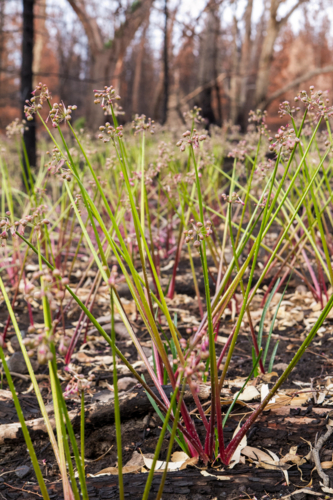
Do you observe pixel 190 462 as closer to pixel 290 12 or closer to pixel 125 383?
pixel 125 383

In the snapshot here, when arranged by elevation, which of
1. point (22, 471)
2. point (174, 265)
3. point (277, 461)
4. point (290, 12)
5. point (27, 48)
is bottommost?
point (22, 471)

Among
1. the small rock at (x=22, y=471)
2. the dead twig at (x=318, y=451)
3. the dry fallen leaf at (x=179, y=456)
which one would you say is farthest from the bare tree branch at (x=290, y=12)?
the small rock at (x=22, y=471)

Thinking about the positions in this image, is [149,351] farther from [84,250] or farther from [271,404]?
[84,250]

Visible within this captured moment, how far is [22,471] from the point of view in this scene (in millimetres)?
979

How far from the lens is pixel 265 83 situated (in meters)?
8.42

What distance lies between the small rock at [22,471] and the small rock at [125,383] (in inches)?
16.2

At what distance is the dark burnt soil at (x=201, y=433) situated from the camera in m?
0.83

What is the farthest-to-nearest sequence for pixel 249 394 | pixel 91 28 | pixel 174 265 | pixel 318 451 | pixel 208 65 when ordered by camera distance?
1. pixel 91 28
2. pixel 208 65
3. pixel 174 265
4. pixel 249 394
5. pixel 318 451

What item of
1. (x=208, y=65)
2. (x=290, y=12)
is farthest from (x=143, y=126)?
(x=290, y=12)

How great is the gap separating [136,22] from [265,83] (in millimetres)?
4211

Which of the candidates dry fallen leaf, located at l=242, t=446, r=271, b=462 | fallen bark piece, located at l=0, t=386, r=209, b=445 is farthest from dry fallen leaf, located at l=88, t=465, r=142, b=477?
dry fallen leaf, located at l=242, t=446, r=271, b=462

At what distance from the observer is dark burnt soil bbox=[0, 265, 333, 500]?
0.83 metres

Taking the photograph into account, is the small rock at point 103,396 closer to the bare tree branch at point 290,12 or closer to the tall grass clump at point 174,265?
the tall grass clump at point 174,265

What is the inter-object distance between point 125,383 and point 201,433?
1.33 ft
